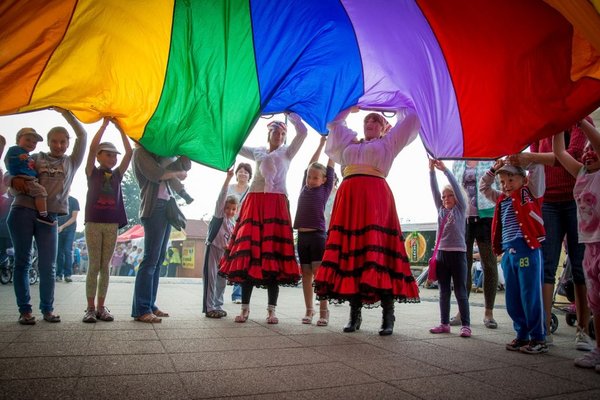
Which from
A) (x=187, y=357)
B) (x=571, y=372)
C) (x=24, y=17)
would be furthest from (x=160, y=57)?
(x=571, y=372)

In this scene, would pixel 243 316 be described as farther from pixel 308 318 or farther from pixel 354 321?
pixel 354 321

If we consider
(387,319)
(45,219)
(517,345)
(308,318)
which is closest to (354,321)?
(387,319)

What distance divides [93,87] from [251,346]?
2.38 m

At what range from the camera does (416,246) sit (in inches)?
572

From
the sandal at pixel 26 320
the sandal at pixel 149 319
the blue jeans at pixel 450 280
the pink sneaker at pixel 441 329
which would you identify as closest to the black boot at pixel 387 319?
the pink sneaker at pixel 441 329

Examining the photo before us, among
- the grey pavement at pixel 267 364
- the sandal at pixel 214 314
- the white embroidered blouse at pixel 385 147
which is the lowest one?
the sandal at pixel 214 314

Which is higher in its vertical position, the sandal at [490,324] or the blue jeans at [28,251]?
the blue jeans at [28,251]

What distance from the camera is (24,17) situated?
2549mm

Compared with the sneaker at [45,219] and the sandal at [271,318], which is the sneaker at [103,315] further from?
the sandal at [271,318]

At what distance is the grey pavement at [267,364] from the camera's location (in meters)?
1.79

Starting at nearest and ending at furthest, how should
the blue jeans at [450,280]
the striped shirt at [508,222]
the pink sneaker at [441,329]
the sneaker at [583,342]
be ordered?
1. the sneaker at [583,342]
2. the striped shirt at [508,222]
3. the pink sneaker at [441,329]
4. the blue jeans at [450,280]

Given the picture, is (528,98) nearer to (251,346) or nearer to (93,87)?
(251,346)

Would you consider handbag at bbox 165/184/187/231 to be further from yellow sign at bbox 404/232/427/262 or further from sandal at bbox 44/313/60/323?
yellow sign at bbox 404/232/427/262

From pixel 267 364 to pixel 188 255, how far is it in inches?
1007
